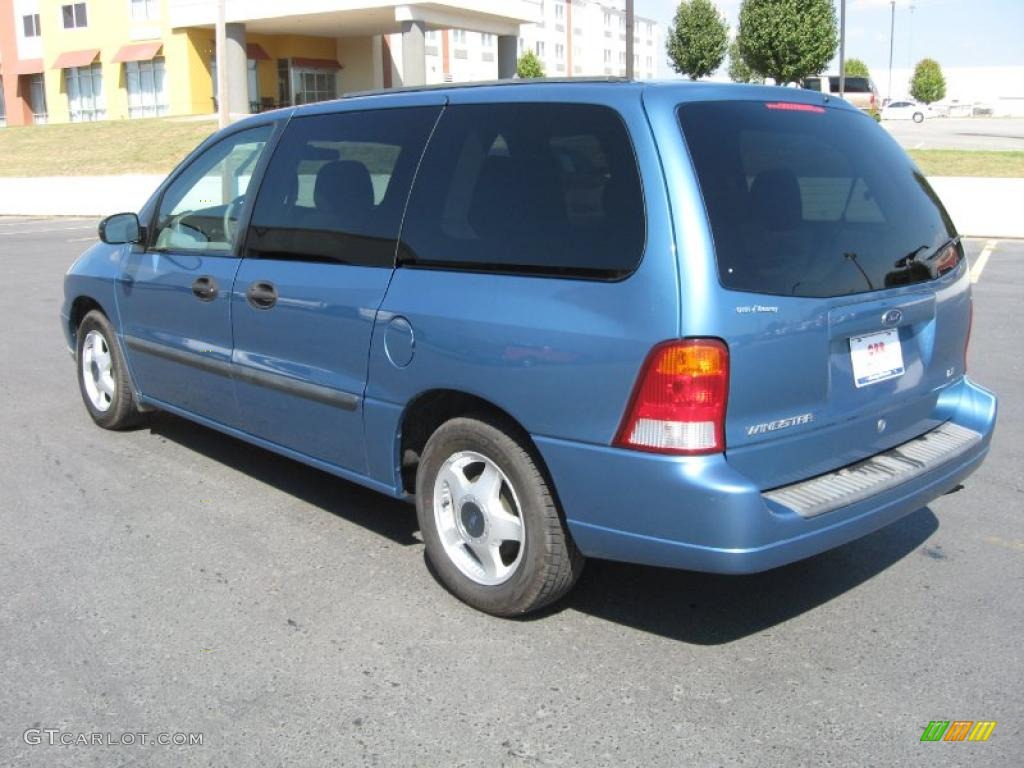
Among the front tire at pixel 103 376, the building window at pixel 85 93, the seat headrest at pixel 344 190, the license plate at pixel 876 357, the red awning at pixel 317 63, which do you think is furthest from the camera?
the building window at pixel 85 93

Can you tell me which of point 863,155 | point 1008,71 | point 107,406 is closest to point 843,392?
point 863,155

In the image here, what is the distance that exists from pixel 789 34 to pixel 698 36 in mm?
10134

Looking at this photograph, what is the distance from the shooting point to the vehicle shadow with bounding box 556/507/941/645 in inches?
151

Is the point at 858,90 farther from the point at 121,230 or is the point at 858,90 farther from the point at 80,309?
the point at 121,230

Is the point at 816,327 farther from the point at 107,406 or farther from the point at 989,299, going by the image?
the point at 989,299

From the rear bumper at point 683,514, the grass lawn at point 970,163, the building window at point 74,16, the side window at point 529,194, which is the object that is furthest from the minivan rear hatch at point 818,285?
the building window at point 74,16

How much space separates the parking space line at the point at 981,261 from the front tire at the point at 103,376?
9892 mm

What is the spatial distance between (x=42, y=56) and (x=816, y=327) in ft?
202

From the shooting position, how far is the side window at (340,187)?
4.19 m

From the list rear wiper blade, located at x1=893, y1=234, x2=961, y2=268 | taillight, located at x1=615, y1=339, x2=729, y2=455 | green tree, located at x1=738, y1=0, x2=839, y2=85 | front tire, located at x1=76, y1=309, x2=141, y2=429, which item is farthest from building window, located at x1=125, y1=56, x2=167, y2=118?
taillight, located at x1=615, y1=339, x2=729, y2=455

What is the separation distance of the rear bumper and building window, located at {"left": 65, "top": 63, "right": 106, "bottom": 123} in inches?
2218

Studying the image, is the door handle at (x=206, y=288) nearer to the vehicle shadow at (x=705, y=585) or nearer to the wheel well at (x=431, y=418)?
the vehicle shadow at (x=705, y=585)

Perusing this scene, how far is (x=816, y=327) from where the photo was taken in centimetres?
341

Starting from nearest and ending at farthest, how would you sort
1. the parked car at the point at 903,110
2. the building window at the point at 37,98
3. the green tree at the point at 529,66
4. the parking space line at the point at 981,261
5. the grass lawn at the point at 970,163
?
1. the parking space line at the point at 981,261
2. the grass lawn at the point at 970,163
3. the building window at the point at 37,98
4. the parked car at the point at 903,110
5. the green tree at the point at 529,66
